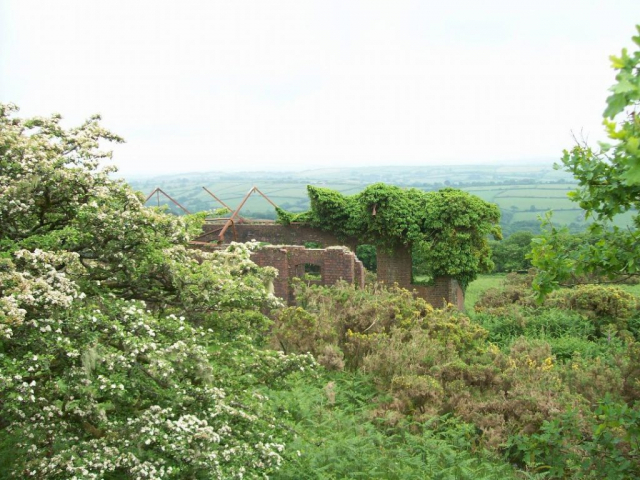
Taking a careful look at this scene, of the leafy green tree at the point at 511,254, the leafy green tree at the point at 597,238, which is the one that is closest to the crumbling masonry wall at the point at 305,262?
the leafy green tree at the point at 597,238

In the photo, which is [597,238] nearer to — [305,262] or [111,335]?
[111,335]

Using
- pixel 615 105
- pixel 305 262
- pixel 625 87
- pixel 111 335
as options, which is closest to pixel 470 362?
pixel 305 262

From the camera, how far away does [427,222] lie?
24.0 meters

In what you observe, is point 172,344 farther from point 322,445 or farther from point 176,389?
point 322,445

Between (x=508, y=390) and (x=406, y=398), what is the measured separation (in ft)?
6.91

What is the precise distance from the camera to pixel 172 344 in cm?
702

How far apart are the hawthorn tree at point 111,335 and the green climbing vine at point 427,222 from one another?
51.8 feet

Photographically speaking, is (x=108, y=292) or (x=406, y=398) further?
(x=406, y=398)

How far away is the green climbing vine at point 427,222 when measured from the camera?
23516 millimetres

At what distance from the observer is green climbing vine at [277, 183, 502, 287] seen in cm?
2352

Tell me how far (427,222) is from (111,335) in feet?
60.8

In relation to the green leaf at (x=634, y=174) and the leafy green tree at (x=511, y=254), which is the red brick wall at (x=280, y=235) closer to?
the leafy green tree at (x=511, y=254)

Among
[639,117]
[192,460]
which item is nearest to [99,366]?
[192,460]

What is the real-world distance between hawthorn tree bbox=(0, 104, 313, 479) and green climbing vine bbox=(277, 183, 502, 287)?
15.8 meters
